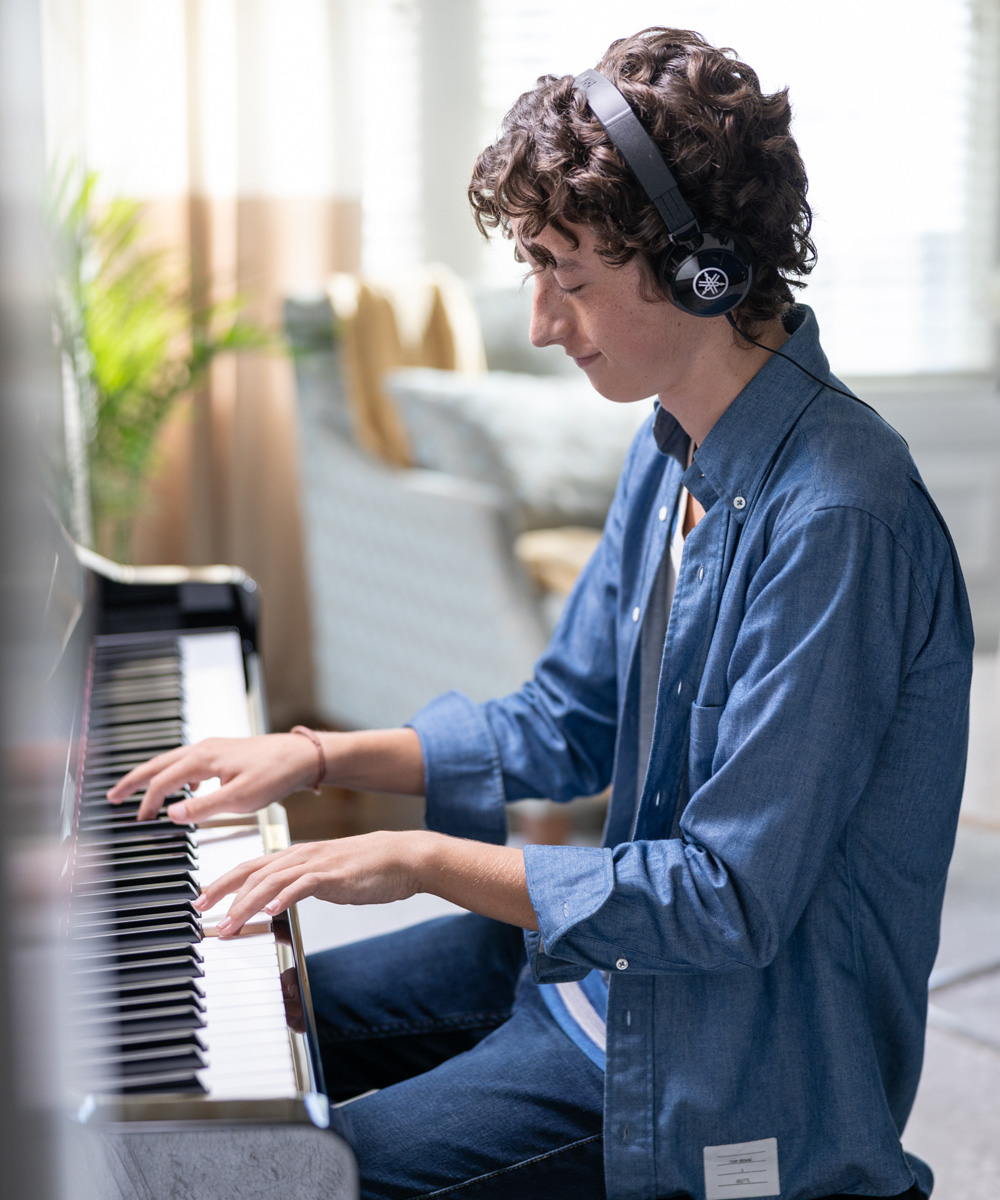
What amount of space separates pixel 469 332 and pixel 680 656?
2.09 metres

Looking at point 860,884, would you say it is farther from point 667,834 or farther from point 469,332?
point 469,332

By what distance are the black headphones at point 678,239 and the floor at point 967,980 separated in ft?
3.81

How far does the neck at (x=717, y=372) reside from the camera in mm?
921

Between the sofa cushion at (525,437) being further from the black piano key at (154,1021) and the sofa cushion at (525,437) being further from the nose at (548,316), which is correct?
the black piano key at (154,1021)

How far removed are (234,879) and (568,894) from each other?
21cm

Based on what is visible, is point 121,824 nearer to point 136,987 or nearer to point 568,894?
point 136,987

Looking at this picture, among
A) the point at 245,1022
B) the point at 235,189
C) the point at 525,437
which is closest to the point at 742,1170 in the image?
the point at 245,1022

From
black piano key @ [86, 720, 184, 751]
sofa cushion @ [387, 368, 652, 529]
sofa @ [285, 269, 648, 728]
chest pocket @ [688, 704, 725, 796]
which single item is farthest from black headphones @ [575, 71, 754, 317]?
sofa cushion @ [387, 368, 652, 529]

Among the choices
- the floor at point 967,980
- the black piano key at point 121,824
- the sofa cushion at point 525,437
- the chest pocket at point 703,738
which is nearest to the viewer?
the chest pocket at point 703,738

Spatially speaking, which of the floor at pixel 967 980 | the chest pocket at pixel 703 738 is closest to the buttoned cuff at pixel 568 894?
the chest pocket at pixel 703 738

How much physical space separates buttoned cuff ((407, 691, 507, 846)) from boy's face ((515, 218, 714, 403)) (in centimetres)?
33

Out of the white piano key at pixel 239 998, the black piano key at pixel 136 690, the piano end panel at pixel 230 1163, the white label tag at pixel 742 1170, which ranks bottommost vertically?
the white label tag at pixel 742 1170

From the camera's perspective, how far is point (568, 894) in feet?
2.67

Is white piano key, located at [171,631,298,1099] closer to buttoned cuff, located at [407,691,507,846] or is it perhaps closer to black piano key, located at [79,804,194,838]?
black piano key, located at [79,804,194,838]
